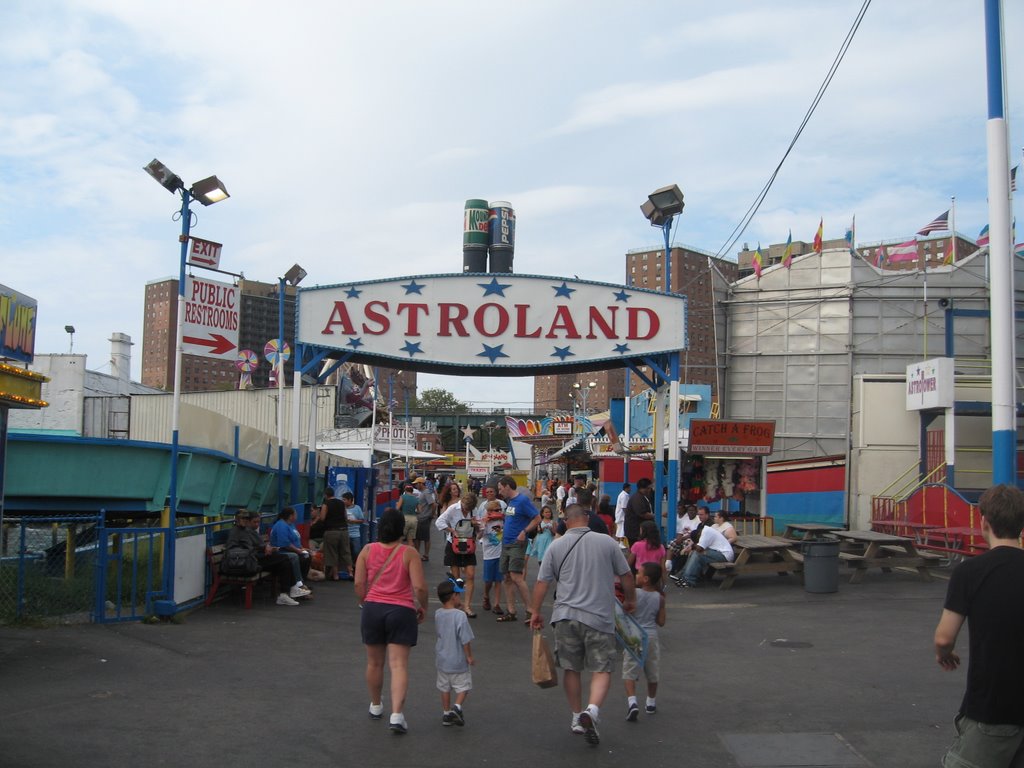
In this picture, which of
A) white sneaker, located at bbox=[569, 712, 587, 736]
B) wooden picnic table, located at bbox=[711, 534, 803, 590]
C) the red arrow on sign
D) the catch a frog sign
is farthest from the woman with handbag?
the catch a frog sign

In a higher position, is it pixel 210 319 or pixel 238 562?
pixel 210 319

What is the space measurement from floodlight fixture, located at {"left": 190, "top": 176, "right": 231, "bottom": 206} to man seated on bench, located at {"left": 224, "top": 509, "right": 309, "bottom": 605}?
406cm

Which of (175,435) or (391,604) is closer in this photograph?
(391,604)

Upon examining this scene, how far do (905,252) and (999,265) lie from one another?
2443 cm

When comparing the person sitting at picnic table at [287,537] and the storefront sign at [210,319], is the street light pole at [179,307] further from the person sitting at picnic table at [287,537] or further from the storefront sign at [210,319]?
the person sitting at picnic table at [287,537]

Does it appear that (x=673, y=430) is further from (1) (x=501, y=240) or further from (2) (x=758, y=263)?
(2) (x=758, y=263)

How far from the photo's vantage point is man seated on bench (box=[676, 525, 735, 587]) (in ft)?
50.3

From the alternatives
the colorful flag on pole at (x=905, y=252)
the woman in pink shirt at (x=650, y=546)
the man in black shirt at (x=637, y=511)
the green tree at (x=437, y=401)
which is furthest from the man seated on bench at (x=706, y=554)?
the green tree at (x=437, y=401)

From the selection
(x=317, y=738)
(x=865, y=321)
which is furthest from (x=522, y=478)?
(x=317, y=738)

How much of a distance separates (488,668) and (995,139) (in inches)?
283

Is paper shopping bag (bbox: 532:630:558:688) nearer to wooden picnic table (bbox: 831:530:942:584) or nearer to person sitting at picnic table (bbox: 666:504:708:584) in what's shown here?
person sitting at picnic table (bbox: 666:504:708:584)

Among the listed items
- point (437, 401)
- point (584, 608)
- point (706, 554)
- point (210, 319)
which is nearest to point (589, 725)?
point (584, 608)

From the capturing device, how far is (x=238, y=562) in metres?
12.4

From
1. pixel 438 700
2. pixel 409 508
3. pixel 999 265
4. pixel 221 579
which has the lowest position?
pixel 438 700
